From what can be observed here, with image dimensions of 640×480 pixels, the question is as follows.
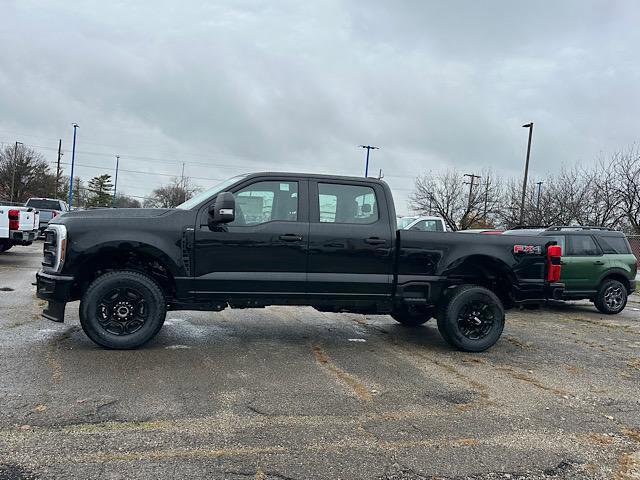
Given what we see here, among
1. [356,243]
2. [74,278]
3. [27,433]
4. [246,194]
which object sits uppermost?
[246,194]

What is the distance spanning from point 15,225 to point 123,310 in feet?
30.8

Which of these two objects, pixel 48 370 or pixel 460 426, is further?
pixel 48 370

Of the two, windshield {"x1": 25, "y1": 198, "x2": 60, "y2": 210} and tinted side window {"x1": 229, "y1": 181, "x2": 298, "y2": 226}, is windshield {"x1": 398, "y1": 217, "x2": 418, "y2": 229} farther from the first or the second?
windshield {"x1": 25, "y1": 198, "x2": 60, "y2": 210}

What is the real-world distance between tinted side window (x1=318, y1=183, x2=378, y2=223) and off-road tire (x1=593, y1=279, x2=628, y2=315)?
6.64 meters

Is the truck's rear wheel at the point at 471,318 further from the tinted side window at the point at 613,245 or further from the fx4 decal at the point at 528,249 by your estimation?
the tinted side window at the point at 613,245

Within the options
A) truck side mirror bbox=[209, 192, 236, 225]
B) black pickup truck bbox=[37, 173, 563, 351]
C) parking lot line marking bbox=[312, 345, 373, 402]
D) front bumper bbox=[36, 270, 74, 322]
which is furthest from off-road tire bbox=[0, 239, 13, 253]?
parking lot line marking bbox=[312, 345, 373, 402]

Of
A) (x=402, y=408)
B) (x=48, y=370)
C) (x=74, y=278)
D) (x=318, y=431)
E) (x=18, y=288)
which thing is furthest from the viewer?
(x=18, y=288)

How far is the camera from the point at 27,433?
3.42 meters

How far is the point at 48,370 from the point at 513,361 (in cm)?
487

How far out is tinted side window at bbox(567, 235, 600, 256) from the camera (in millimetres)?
10305

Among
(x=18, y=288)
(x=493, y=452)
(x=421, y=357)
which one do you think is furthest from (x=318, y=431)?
(x=18, y=288)

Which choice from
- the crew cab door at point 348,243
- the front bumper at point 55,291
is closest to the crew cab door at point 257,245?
the crew cab door at point 348,243

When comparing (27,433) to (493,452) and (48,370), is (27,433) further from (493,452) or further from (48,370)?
(493,452)

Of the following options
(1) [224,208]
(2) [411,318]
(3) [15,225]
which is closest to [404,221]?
(2) [411,318]
